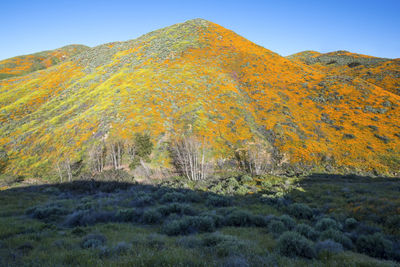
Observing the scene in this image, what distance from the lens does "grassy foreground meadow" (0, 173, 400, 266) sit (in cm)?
538

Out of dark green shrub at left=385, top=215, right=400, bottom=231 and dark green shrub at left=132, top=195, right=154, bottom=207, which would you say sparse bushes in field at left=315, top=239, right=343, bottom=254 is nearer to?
dark green shrub at left=385, top=215, right=400, bottom=231

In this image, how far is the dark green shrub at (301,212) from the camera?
10.4 m

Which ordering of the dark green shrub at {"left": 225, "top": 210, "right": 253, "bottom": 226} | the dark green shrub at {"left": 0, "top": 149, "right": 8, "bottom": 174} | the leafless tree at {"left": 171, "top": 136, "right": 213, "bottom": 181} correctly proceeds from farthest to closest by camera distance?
the dark green shrub at {"left": 0, "top": 149, "right": 8, "bottom": 174}
the leafless tree at {"left": 171, "top": 136, "right": 213, "bottom": 181}
the dark green shrub at {"left": 225, "top": 210, "right": 253, "bottom": 226}

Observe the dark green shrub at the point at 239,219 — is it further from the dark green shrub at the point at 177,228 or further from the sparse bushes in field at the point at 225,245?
the sparse bushes in field at the point at 225,245

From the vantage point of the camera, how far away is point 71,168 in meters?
21.5

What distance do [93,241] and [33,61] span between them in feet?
430

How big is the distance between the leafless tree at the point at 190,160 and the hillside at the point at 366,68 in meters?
43.0

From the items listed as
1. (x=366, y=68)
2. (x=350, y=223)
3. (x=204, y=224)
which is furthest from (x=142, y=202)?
(x=366, y=68)

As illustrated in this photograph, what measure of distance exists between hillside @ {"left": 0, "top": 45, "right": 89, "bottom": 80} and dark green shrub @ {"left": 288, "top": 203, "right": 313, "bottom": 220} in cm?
10866

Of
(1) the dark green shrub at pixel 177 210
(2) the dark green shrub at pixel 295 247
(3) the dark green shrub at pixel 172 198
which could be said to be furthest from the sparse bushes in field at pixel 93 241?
(3) the dark green shrub at pixel 172 198

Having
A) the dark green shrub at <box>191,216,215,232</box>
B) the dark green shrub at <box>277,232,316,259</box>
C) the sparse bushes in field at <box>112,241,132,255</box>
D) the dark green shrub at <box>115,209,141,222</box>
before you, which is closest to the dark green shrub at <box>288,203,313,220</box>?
the dark green shrub at <box>277,232,316,259</box>

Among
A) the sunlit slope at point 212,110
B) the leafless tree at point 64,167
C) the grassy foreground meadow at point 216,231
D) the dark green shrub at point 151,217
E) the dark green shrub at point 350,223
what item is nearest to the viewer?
the grassy foreground meadow at point 216,231

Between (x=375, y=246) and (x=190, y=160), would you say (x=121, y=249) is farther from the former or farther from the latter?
(x=190, y=160)

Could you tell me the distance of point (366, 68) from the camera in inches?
2092
